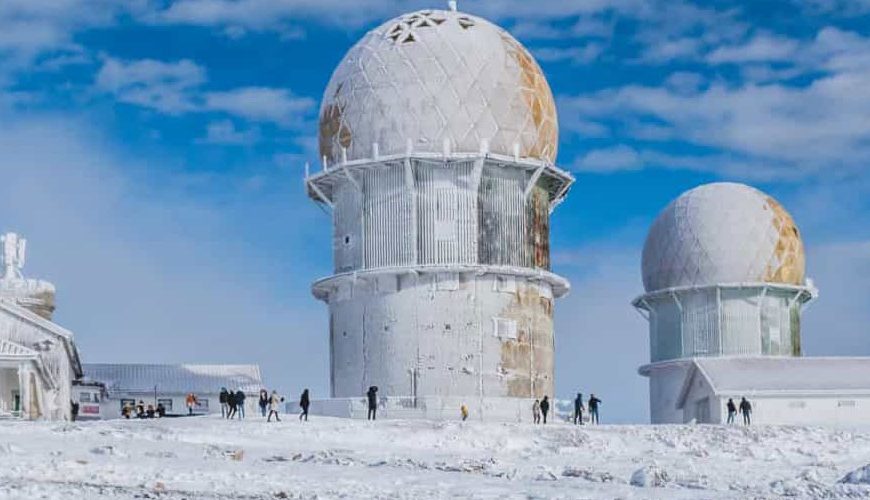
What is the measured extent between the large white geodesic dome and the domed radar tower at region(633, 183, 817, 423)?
48.0ft

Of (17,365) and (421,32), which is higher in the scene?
(421,32)

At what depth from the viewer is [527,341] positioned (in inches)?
2164

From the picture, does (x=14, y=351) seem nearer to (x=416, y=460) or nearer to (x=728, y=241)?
(x=416, y=460)

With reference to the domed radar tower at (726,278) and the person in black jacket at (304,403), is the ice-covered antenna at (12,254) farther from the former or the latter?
the domed radar tower at (726,278)

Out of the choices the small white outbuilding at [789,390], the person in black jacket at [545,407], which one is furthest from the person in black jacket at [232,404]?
the small white outbuilding at [789,390]

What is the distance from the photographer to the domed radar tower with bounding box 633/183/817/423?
227 ft

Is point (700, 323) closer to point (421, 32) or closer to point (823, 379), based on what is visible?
point (823, 379)

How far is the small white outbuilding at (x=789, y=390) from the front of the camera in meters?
61.7

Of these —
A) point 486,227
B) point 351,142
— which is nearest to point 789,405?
point 486,227

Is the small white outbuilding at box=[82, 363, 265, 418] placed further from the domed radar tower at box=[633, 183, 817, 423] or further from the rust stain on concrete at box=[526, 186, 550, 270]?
the domed radar tower at box=[633, 183, 817, 423]

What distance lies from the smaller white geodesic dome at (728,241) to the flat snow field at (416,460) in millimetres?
22471

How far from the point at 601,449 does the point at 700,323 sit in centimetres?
2821

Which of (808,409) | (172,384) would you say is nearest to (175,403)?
(172,384)

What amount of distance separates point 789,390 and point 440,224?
15.4m
